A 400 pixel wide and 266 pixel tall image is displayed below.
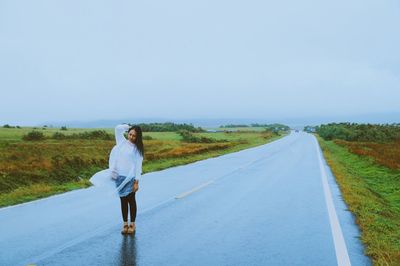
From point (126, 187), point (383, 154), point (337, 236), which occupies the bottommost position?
point (383, 154)

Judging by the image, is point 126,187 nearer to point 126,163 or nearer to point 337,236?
point 126,163

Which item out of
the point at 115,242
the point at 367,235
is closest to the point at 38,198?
the point at 115,242

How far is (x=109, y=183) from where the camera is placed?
8.46m

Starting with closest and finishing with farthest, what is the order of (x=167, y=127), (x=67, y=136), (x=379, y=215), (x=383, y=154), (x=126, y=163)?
(x=126, y=163) → (x=379, y=215) → (x=383, y=154) → (x=67, y=136) → (x=167, y=127)

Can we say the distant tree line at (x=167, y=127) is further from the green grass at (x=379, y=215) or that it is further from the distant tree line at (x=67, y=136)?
the green grass at (x=379, y=215)

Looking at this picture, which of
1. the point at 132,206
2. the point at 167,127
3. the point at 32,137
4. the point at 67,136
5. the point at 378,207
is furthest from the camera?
the point at 167,127

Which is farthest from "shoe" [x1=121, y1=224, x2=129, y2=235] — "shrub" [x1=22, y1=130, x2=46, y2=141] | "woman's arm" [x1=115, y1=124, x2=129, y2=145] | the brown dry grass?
"shrub" [x1=22, y1=130, x2=46, y2=141]

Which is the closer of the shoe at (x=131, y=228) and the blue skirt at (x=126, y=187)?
the shoe at (x=131, y=228)

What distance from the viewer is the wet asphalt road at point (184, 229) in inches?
265

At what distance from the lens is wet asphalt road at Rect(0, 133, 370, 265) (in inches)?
265

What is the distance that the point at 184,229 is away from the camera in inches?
342

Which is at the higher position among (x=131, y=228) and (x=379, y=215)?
(x=131, y=228)

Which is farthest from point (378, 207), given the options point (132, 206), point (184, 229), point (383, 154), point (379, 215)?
point (383, 154)

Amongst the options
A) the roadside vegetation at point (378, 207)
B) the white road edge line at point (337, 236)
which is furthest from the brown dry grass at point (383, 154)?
the white road edge line at point (337, 236)
